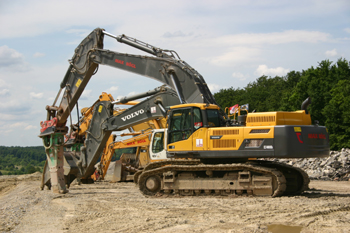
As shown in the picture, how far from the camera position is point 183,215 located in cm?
866

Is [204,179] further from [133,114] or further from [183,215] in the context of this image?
[133,114]

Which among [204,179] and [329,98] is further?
[329,98]

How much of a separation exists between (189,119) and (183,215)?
12.3 ft

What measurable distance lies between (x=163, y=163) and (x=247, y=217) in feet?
15.6

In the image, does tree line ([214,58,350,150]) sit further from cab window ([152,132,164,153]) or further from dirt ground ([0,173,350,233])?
dirt ground ([0,173,350,233])

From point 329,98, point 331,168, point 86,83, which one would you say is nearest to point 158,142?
point 86,83

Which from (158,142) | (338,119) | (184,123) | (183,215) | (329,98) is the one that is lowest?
(183,215)

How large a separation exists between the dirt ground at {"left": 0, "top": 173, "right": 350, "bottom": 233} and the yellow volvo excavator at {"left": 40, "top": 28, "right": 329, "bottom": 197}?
2.31ft

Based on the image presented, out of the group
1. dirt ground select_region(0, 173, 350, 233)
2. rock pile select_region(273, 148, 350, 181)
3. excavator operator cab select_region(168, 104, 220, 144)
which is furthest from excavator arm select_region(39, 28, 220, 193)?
rock pile select_region(273, 148, 350, 181)

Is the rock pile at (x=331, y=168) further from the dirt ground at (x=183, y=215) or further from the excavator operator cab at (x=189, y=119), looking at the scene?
the excavator operator cab at (x=189, y=119)

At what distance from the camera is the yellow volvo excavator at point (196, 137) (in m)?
10.9

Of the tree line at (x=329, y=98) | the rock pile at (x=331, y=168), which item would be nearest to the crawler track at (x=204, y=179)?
the rock pile at (x=331, y=168)

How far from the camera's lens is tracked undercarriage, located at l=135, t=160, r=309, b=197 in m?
11.0

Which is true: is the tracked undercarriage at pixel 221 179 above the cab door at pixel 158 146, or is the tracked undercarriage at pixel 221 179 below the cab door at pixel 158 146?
below
